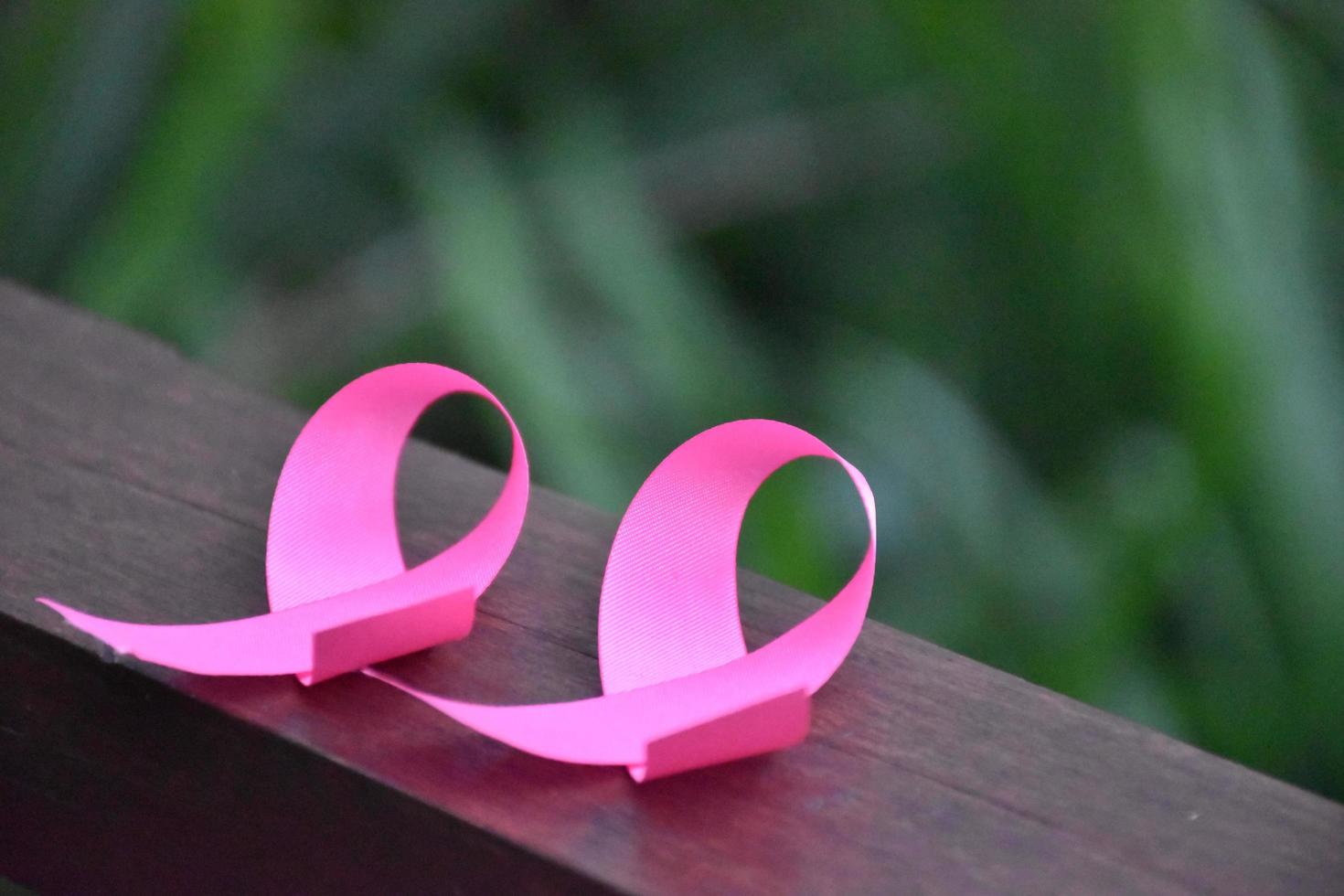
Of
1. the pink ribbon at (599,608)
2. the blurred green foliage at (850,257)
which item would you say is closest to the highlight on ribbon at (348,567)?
the pink ribbon at (599,608)

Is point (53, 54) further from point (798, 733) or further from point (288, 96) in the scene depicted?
point (798, 733)

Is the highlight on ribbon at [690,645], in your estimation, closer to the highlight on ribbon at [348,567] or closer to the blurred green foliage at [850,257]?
the highlight on ribbon at [348,567]

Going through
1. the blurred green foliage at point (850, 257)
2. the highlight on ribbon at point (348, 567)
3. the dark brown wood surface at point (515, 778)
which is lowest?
the blurred green foliage at point (850, 257)

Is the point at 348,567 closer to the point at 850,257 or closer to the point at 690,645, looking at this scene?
the point at 690,645

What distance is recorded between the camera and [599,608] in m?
0.43

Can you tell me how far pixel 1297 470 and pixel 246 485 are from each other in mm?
547

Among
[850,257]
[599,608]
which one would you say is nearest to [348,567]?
[599,608]

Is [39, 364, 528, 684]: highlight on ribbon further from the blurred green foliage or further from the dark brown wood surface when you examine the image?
the blurred green foliage

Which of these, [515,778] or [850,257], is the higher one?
[515,778]

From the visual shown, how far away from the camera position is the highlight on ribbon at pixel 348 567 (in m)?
0.37

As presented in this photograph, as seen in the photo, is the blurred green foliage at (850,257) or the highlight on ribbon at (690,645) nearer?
the highlight on ribbon at (690,645)

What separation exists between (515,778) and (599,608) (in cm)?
8

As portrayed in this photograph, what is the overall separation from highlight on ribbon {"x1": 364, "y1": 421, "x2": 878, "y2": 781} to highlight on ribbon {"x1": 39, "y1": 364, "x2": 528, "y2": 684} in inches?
0.9

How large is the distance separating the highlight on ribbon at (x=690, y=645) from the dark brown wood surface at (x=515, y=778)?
0.01m
